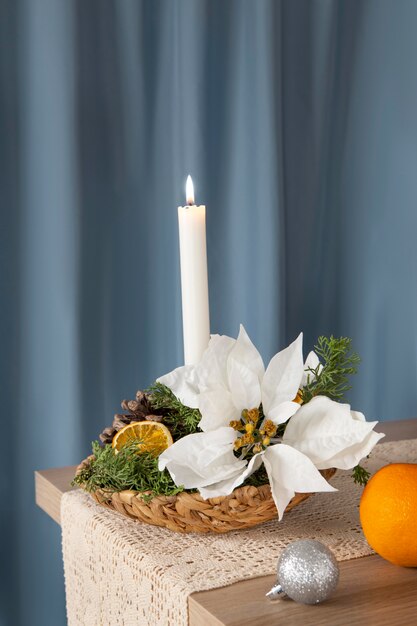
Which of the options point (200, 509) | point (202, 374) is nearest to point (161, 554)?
point (200, 509)

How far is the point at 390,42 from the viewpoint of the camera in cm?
171

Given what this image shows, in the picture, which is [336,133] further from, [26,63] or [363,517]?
[363,517]

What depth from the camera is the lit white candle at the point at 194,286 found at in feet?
2.53

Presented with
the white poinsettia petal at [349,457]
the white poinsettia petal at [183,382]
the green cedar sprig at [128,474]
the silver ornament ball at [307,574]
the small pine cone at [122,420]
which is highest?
the white poinsettia petal at [183,382]

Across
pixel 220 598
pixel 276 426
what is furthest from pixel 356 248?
pixel 220 598

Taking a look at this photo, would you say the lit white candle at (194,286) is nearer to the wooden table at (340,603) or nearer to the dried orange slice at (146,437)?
the dried orange slice at (146,437)

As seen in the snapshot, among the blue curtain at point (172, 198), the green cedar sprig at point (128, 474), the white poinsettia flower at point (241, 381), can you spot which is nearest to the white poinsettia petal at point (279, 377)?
the white poinsettia flower at point (241, 381)

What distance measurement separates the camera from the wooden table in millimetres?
581

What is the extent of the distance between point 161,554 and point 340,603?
6.2 inches

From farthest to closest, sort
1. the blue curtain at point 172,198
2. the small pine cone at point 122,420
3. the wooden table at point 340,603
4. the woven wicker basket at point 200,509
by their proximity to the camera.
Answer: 1. the blue curtain at point 172,198
2. the small pine cone at point 122,420
3. the woven wicker basket at point 200,509
4. the wooden table at point 340,603

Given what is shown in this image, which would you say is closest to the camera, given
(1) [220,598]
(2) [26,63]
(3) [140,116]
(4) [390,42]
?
(1) [220,598]

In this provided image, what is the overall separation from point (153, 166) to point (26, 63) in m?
0.28

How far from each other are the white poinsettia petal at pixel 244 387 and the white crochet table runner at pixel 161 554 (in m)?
0.12

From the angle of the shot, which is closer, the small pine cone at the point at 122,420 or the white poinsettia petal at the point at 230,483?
the white poinsettia petal at the point at 230,483
